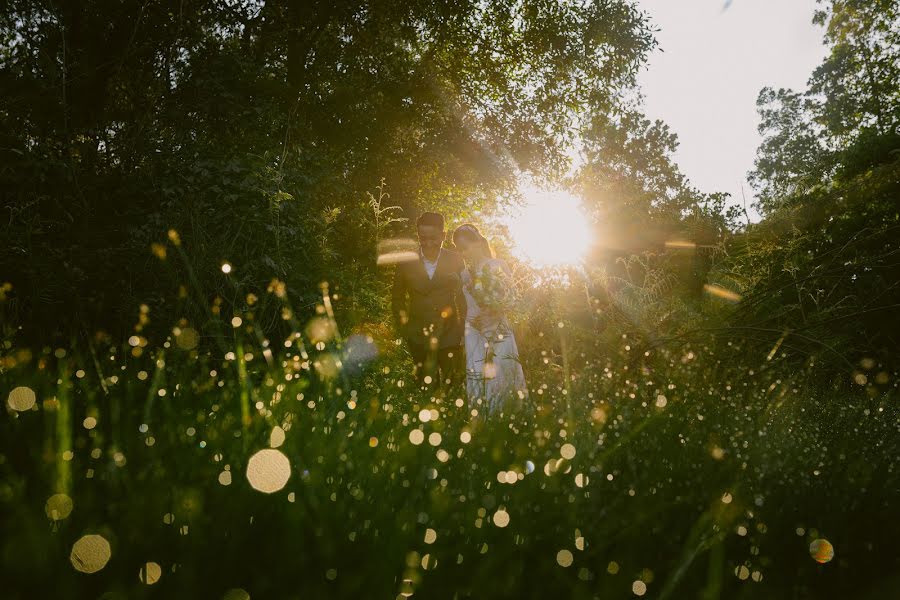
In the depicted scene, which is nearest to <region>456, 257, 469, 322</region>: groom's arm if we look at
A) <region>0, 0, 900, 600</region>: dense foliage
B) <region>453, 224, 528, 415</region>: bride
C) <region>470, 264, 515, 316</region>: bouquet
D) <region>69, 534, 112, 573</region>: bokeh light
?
<region>453, 224, 528, 415</region>: bride

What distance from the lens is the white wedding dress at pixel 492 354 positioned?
4480mm

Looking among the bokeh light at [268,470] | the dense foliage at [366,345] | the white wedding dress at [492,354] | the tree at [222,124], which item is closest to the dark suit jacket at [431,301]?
the white wedding dress at [492,354]

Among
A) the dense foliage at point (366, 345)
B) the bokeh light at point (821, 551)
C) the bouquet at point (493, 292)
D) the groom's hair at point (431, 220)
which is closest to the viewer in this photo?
the dense foliage at point (366, 345)

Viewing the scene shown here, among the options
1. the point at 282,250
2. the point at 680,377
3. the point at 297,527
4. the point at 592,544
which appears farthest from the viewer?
the point at 282,250

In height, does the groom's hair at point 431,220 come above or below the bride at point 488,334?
above

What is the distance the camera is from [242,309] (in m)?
5.78

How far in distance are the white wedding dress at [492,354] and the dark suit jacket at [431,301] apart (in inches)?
9.8

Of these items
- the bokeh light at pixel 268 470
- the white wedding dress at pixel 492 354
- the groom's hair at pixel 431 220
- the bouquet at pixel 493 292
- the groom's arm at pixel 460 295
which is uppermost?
the groom's hair at pixel 431 220

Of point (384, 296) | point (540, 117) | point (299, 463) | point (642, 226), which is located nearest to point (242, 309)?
point (384, 296)

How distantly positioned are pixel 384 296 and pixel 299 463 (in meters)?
6.90

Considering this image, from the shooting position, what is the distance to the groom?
6.30 m

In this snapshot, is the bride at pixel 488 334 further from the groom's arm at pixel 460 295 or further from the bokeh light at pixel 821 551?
the bokeh light at pixel 821 551

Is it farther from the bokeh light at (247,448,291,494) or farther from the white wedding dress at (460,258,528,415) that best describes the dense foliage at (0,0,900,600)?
the white wedding dress at (460,258,528,415)

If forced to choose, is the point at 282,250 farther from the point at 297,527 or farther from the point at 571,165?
the point at 571,165
